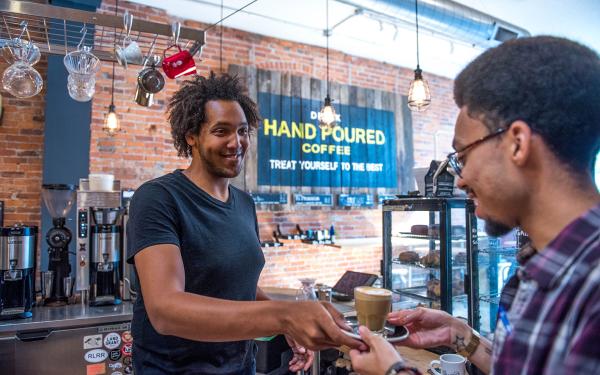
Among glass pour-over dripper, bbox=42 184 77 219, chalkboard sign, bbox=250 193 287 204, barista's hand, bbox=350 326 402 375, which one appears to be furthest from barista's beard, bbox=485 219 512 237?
chalkboard sign, bbox=250 193 287 204

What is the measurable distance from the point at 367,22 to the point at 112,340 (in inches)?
165

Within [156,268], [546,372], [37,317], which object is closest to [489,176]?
[546,372]

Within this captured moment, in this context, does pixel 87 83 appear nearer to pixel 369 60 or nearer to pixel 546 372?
pixel 546 372

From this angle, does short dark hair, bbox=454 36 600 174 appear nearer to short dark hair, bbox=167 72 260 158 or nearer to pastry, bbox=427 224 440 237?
short dark hair, bbox=167 72 260 158

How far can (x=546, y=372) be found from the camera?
68cm

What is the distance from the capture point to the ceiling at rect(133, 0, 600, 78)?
4434 mm

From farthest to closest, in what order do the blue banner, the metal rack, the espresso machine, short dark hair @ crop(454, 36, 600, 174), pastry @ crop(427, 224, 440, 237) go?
the blue banner
pastry @ crop(427, 224, 440, 237)
the metal rack
the espresso machine
short dark hair @ crop(454, 36, 600, 174)

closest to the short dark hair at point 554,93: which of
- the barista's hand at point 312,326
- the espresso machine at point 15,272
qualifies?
the barista's hand at point 312,326

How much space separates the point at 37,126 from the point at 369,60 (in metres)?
4.35

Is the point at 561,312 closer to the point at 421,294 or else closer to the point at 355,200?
the point at 421,294

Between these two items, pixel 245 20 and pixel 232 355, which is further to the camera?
pixel 245 20

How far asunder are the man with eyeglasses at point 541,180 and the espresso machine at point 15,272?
2.50 metres

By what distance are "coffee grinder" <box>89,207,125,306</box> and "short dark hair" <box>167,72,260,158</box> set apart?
4.38ft

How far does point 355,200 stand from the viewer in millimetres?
5754
